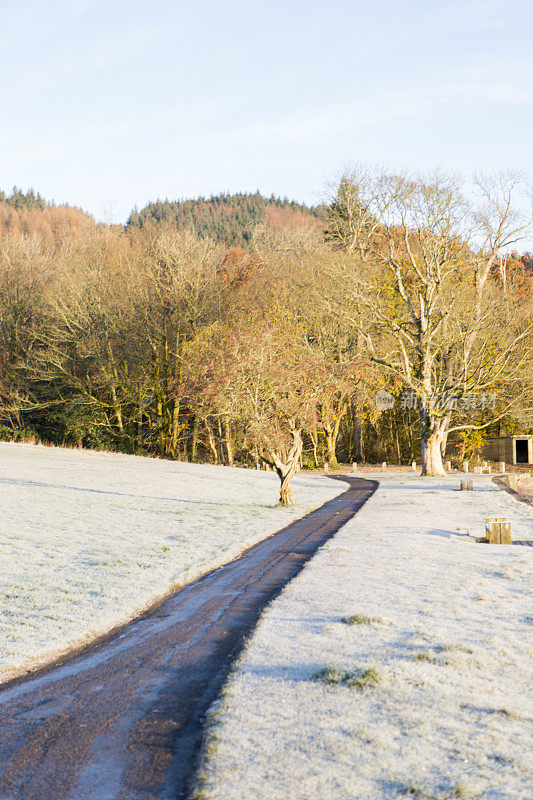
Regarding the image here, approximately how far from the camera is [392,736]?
439 centimetres

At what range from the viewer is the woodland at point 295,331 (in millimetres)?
31328

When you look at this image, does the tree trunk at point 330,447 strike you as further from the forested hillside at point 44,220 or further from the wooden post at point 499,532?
the forested hillside at point 44,220

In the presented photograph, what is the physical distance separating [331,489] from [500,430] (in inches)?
810

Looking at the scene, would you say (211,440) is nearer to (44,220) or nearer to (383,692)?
(383,692)

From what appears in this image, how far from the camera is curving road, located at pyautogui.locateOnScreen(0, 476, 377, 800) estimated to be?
4176 mm

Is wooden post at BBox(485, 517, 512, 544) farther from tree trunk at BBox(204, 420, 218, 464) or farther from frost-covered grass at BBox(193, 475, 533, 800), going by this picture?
tree trunk at BBox(204, 420, 218, 464)

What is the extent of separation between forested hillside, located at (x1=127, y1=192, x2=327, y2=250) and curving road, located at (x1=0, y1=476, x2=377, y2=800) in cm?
7724

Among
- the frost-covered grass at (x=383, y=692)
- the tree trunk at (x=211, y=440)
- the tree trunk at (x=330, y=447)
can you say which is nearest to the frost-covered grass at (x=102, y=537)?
the frost-covered grass at (x=383, y=692)

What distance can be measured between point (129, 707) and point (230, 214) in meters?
104

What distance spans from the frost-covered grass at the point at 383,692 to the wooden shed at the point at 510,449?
1366 inches

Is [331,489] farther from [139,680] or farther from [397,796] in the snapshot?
[397,796]

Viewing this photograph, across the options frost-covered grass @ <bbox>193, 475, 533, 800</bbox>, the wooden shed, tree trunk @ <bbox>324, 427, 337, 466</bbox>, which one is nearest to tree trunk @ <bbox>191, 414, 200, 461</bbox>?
tree trunk @ <bbox>324, 427, 337, 466</bbox>

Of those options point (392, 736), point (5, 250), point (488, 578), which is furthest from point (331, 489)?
point (5, 250)

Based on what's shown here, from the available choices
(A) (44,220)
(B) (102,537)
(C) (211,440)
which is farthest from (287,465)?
(A) (44,220)
